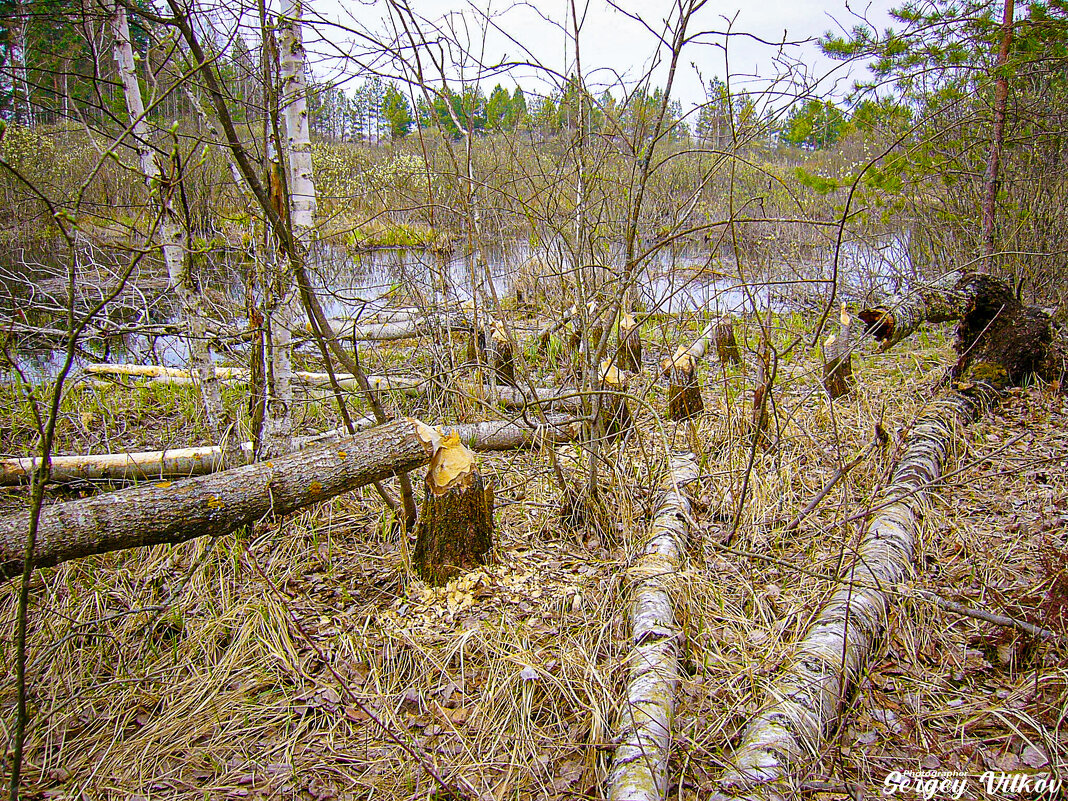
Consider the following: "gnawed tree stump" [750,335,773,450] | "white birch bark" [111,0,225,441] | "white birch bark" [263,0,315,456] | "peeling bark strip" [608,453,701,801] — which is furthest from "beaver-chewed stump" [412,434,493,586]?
"white birch bark" [111,0,225,441]

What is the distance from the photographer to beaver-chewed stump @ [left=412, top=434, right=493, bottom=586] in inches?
108

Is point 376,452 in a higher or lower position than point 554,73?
lower

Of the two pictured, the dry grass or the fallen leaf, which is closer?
the fallen leaf

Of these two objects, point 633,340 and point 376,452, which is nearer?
point 376,452

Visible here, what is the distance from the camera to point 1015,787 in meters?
1.77

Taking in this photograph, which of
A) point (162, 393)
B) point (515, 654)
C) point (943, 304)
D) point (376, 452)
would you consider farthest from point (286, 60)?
point (943, 304)

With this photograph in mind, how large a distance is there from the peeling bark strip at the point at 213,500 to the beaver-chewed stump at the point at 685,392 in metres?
2.08

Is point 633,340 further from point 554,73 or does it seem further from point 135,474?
point 135,474

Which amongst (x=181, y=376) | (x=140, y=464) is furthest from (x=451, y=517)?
(x=181, y=376)

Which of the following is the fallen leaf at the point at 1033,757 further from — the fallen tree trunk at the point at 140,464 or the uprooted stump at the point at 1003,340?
the uprooted stump at the point at 1003,340

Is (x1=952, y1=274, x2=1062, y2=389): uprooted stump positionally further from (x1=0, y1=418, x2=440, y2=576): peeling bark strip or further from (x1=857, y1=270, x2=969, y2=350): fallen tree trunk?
(x1=0, y1=418, x2=440, y2=576): peeling bark strip

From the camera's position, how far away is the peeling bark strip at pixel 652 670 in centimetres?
176

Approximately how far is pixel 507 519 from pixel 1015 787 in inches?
88.9

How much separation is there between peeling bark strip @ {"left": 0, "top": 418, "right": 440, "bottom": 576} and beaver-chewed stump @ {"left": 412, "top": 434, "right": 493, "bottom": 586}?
0.11 m
